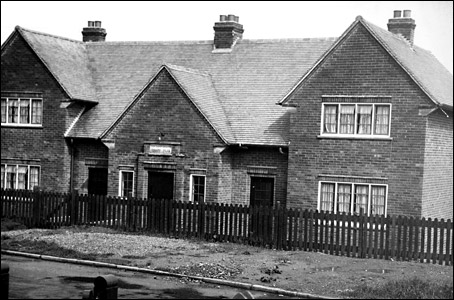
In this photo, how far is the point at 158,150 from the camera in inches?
1022

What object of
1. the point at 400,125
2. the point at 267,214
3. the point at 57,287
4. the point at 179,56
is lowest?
the point at 57,287

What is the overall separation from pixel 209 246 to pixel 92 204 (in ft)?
17.7

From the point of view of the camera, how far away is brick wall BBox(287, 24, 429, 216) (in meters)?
22.4

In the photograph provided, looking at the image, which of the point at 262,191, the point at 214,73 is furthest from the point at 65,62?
the point at 262,191

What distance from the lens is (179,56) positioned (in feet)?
101

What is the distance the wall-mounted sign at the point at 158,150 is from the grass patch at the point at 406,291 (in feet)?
39.7

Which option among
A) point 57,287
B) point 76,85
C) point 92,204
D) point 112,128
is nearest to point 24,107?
point 76,85

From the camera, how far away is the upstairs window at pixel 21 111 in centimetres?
2878

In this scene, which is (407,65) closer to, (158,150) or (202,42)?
(158,150)

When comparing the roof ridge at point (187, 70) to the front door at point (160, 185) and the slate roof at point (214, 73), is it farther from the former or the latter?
the front door at point (160, 185)

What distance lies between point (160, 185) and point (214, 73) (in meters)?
5.67

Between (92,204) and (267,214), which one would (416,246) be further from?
(92,204)

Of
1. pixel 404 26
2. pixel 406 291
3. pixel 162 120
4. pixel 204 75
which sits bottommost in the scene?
pixel 406 291

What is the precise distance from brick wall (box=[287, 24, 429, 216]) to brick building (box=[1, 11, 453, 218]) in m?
0.03
